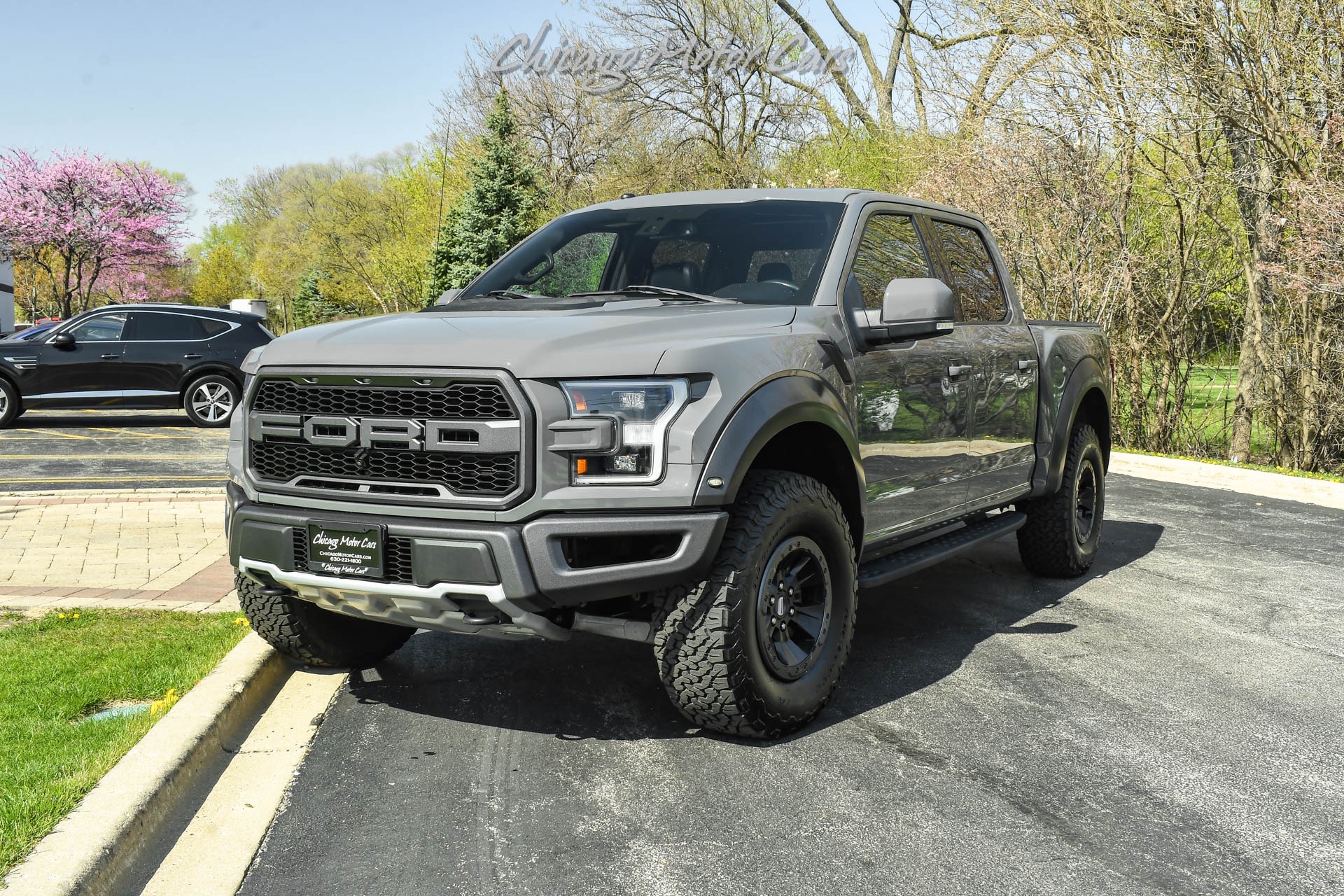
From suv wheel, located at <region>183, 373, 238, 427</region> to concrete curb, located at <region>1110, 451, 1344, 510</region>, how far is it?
11.8 metres

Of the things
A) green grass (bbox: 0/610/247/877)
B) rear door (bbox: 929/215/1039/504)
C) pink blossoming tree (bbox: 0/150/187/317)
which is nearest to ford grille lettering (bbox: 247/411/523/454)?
green grass (bbox: 0/610/247/877)

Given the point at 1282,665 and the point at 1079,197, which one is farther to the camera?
the point at 1079,197

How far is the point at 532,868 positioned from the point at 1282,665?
147 inches

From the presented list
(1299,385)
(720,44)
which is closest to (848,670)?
(1299,385)

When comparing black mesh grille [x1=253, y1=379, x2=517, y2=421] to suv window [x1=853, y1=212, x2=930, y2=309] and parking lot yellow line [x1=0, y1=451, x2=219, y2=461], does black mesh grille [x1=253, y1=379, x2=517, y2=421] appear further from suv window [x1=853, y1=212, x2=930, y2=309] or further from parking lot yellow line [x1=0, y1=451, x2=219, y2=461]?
parking lot yellow line [x1=0, y1=451, x2=219, y2=461]

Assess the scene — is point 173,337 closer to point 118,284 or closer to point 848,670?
point 848,670

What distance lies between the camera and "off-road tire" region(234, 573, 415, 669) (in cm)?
474

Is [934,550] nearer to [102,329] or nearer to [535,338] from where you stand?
[535,338]

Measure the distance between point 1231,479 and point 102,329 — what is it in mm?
14398

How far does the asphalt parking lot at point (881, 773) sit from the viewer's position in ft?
10.7

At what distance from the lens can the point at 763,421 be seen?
13.1 ft

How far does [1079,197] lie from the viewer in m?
14.4

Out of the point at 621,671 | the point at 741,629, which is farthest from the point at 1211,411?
the point at 741,629

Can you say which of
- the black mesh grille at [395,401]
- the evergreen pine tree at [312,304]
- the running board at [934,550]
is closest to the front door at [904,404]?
the running board at [934,550]
